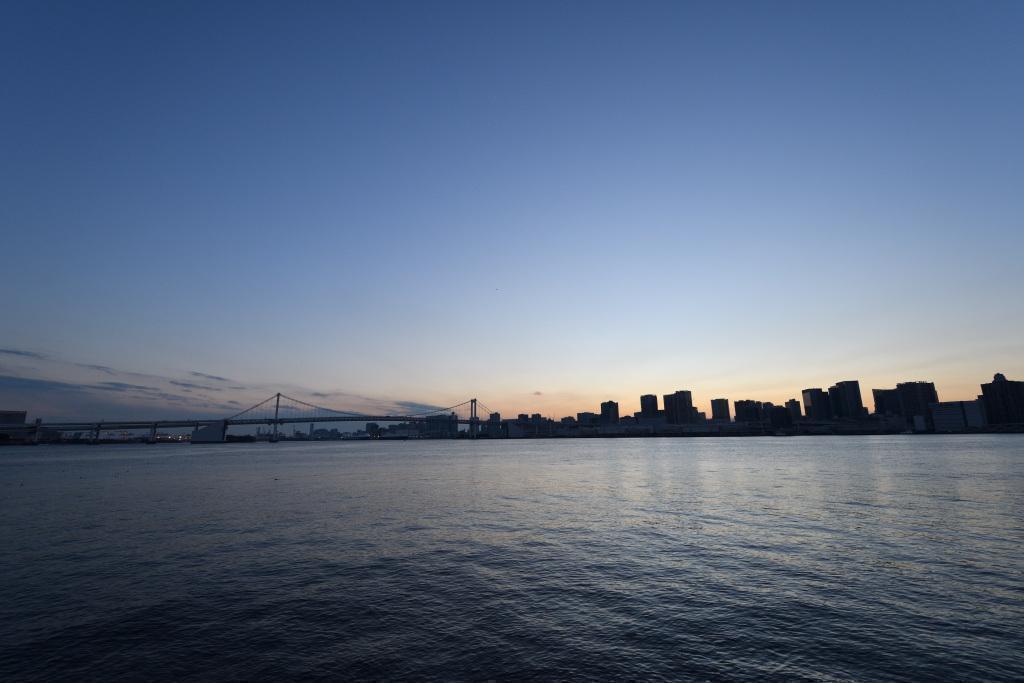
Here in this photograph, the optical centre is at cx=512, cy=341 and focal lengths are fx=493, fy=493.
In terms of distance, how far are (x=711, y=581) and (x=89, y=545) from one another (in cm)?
→ 2991

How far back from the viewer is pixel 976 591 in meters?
16.6

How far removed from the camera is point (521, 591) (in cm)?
1723

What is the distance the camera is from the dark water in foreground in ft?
39.4

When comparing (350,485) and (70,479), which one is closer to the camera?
(350,485)

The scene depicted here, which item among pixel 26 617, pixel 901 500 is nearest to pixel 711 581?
pixel 26 617

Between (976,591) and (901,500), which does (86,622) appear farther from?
(901,500)

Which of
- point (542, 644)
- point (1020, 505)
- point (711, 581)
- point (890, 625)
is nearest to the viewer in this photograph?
point (542, 644)

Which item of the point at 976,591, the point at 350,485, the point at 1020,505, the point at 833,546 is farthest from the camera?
the point at 350,485

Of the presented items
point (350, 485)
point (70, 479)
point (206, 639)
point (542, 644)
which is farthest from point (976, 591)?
point (70, 479)

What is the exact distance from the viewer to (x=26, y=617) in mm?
15344

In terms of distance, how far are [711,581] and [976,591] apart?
849 centimetres

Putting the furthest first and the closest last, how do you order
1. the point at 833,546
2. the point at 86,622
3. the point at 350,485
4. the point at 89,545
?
1. the point at 350,485
2. the point at 89,545
3. the point at 833,546
4. the point at 86,622

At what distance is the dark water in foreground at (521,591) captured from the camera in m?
12.0

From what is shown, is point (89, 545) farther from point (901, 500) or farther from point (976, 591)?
point (901, 500)
